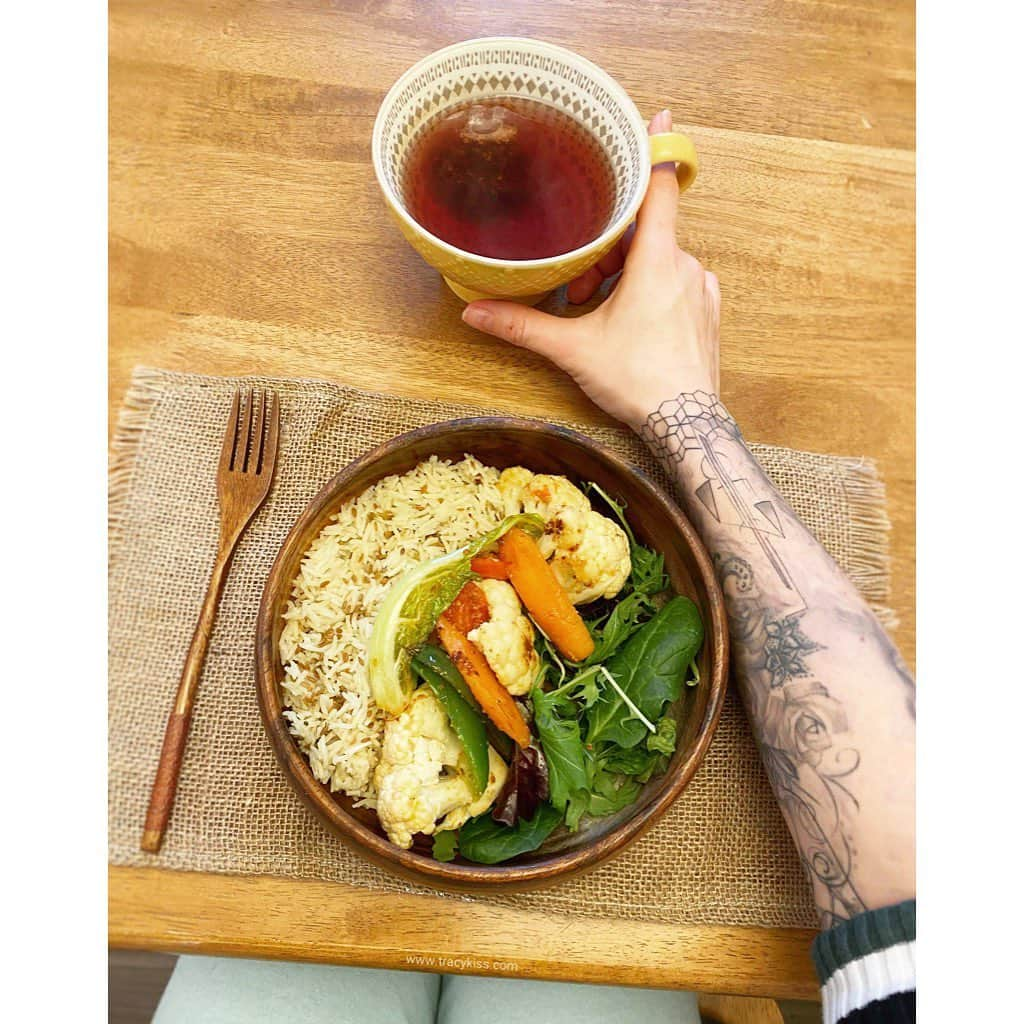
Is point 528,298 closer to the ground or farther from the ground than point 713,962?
farther from the ground

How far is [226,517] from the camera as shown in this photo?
40.9 inches

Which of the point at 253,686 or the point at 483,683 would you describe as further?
the point at 253,686

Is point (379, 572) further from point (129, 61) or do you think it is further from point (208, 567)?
point (129, 61)

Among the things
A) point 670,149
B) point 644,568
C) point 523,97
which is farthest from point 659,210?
point 644,568

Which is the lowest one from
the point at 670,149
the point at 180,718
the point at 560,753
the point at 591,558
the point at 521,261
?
the point at 180,718

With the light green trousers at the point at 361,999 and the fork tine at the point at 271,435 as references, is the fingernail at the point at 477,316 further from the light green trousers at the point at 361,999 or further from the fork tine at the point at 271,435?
the light green trousers at the point at 361,999

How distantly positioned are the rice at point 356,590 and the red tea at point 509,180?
28cm

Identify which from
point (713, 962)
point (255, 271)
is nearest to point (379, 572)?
point (255, 271)

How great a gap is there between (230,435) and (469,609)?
→ 43cm

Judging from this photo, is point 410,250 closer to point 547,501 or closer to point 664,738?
point 547,501

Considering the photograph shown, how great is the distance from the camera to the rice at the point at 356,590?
0.89 m

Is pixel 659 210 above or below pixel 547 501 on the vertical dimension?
above

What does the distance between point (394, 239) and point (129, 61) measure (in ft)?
1.62

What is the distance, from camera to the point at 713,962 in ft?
3.08
